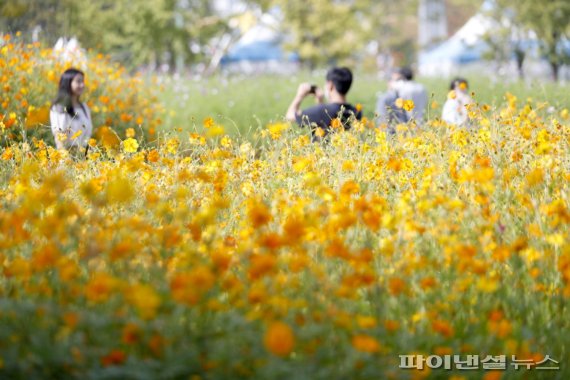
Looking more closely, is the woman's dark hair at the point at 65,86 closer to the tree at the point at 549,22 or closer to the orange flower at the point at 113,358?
the orange flower at the point at 113,358

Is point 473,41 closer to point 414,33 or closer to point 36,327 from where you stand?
point 414,33

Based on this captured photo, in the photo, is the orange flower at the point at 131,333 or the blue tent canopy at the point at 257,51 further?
the blue tent canopy at the point at 257,51

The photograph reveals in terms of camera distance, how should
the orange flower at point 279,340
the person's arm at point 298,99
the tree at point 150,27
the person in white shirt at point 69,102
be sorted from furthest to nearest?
the tree at point 150,27
the person in white shirt at point 69,102
the person's arm at point 298,99
the orange flower at point 279,340

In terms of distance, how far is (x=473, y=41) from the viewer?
87.3 ft

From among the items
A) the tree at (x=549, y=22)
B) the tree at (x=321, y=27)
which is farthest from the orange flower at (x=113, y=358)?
the tree at (x=321, y=27)

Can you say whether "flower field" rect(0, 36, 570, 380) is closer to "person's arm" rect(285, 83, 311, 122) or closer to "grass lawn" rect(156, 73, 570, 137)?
"person's arm" rect(285, 83, 311, 122)

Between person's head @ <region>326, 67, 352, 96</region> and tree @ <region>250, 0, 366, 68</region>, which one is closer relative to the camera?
person's head @ <region>326, 67, 352, 96</region>

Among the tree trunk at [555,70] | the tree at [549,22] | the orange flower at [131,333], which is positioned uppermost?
the tree at [549,22]

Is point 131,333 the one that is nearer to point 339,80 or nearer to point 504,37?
Answer: point 339,80

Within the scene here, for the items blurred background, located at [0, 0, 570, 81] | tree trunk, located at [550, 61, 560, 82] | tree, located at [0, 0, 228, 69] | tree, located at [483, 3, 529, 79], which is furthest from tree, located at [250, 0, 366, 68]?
tree trunk, located at [550, 61, 560, 82]

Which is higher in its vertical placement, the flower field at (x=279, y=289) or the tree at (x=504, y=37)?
the tree at (x=504, y=37)

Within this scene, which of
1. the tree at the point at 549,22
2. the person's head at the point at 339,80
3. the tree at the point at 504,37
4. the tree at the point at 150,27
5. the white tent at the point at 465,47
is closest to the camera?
the person's head at the point at 339,80

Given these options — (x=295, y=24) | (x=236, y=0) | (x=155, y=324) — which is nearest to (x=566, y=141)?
(x=155, y=324)

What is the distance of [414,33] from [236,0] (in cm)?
1677
